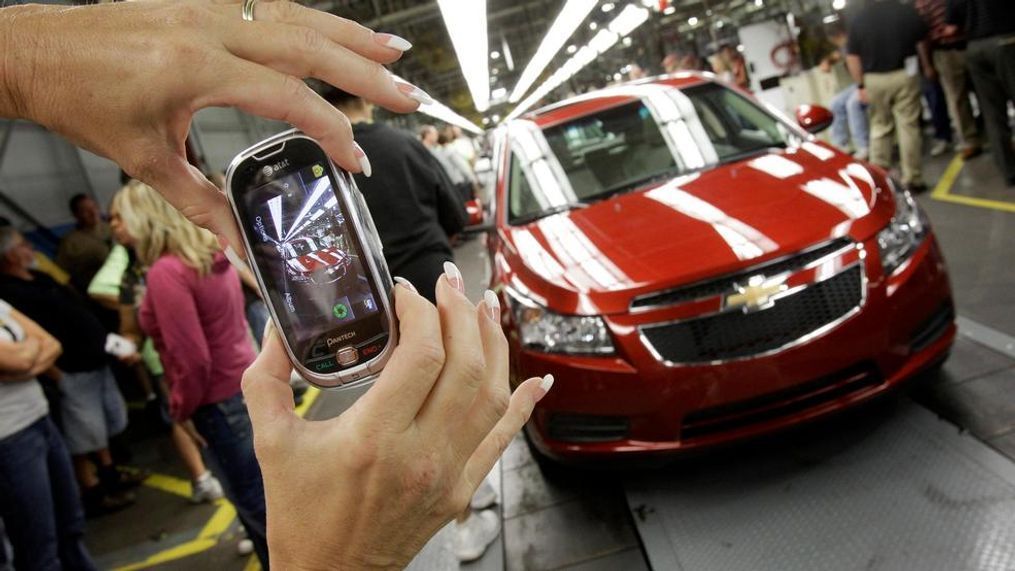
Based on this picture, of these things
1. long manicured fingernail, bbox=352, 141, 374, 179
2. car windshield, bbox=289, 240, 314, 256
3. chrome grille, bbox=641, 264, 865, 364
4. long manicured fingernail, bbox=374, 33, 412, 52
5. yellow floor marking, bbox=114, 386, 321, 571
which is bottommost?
yellow floor marking, bbox=114, 386, 321, 571

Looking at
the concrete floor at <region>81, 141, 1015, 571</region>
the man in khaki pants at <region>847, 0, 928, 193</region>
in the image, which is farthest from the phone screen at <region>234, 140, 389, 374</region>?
the man in khaki pants at <region>847, 0, 928, 193</region>

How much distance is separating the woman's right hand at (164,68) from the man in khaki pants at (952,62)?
23.1 feet

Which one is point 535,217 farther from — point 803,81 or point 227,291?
point 803,81

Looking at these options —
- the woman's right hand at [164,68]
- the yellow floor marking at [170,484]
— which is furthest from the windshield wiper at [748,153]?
the yellow floor marking at [170,484]

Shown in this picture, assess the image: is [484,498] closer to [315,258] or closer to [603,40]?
[315,258]

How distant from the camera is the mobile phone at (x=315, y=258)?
2.45 ft

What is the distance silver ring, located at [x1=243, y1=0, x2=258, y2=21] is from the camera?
57 cm

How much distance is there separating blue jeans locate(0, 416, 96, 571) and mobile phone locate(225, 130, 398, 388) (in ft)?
8.31

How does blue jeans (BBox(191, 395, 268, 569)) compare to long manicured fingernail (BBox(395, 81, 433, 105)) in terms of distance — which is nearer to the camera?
long manicured fingernail (BBox(395, 81, 433, 105))

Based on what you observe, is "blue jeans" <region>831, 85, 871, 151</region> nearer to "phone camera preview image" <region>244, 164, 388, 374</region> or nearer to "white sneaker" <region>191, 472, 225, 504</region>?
"white sneaker" <region>191, 472, 225, 504</region>

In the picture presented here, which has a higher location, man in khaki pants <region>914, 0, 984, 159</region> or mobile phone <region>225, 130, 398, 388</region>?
mobile phone <region>225, 130, 398, 388</region>

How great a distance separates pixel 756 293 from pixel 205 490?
3.81m

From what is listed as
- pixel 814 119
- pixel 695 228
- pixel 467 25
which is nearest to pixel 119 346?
pixel 695 228

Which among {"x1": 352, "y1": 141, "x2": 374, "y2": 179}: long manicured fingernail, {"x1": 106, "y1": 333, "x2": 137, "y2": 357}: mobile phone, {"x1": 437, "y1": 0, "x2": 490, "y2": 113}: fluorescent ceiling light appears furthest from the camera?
{"x1": 437, "y1": 0, "x2": 490, "y2": 113}: fluorescent ceiling light
